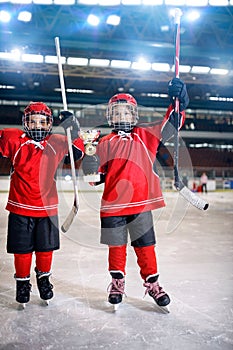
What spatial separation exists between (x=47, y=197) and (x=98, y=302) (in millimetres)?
671

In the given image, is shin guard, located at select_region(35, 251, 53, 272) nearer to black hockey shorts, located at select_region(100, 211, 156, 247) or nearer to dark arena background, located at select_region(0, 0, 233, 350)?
dark arena background, located at select_region(0, 0, 233, 350)

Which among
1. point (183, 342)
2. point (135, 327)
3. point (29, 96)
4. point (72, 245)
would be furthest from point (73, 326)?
point (29, 96)

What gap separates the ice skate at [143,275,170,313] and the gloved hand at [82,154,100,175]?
2.25 ft

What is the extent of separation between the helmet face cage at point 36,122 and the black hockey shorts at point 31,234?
0.47 meters

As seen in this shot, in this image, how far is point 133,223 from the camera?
2088mm

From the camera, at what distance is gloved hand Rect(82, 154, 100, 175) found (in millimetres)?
2092

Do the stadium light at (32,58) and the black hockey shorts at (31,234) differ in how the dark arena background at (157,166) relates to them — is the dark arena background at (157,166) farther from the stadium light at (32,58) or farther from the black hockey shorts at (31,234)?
the black hockey shorts at (31,234)

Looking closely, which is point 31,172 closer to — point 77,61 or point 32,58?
point 32,58

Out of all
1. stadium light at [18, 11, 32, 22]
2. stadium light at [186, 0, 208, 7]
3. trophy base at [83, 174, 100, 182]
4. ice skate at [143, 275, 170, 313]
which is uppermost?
stadium light at [186, 0, 208, 7]

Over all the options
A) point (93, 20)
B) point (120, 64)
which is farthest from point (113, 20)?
point (120, 64)

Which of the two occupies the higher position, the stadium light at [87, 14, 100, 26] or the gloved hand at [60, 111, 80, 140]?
the stadium light at [87, 14, 100, 26]

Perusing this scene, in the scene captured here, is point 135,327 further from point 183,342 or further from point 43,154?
point 43,154

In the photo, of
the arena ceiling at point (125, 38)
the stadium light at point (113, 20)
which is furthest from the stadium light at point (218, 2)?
the stadium light at point (113, 20)

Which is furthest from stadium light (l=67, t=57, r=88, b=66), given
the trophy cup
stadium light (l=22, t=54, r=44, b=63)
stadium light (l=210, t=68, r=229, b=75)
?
the trophy cup
